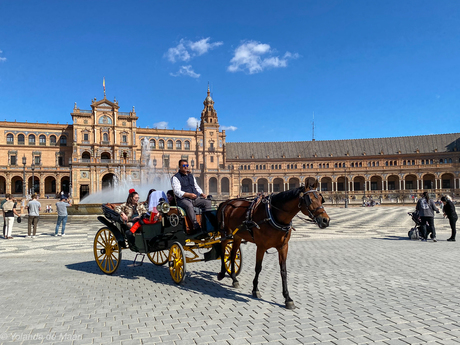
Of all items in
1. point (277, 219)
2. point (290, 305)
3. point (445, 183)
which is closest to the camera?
point (290, 305)

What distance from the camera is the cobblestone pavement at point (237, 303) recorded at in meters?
4.50

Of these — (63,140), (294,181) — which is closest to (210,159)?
(294,181)

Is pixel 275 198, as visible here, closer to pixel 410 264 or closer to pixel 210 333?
pixel 210 333

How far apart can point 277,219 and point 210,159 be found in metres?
70.6

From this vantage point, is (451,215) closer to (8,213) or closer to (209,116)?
(8,213)

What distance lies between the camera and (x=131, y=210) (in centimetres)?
844

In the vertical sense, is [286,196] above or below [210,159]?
below

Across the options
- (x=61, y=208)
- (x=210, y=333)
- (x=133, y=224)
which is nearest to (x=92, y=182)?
(x=61, y=208)

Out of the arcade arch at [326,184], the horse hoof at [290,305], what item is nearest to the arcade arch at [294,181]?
the arcade arch at [326,184]

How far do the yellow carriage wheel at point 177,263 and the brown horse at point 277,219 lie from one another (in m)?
1.05

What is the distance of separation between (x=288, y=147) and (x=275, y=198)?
270 ft

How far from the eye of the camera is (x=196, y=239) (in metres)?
7.20

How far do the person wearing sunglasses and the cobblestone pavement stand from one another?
5.30 ft

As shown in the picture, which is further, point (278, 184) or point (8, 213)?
point (278, 184)
